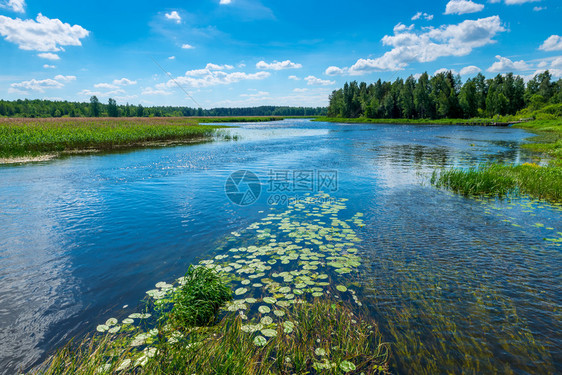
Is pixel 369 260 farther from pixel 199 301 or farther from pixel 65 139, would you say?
pixel 65 139

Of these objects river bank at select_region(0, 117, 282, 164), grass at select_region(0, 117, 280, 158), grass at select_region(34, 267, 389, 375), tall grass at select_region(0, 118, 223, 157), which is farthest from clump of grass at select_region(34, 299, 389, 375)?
A: tall grass at select_region(0, 118, 223, 157)

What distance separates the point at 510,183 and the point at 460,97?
451 feet

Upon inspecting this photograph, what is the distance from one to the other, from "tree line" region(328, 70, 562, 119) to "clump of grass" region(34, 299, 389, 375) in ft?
475

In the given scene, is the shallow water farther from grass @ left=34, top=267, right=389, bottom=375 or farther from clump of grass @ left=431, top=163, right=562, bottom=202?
clump of grass @ left=431, top=163, right=562, bottom=202

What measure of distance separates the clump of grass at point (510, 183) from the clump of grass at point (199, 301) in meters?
16.5

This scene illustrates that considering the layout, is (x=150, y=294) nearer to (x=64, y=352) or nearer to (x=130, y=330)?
(x=130, y=330)

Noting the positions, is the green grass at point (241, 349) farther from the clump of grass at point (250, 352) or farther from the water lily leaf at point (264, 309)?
the water lily leaf at point (264, 309)

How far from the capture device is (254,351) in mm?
5277

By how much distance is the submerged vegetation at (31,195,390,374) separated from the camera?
488cm

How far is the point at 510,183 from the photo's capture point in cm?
1700

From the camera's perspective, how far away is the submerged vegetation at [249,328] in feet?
16.0

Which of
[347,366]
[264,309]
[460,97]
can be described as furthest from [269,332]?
[460,97]

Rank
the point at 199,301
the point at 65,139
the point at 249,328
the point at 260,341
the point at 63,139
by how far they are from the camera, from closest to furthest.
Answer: the point at 260,341 < the point at 249,328 < the point at 199,301 < the point at 63,139 < the point at 65,139

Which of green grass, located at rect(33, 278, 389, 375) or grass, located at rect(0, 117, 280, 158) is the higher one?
grass, located at rect(0, 117, 280, 158)
